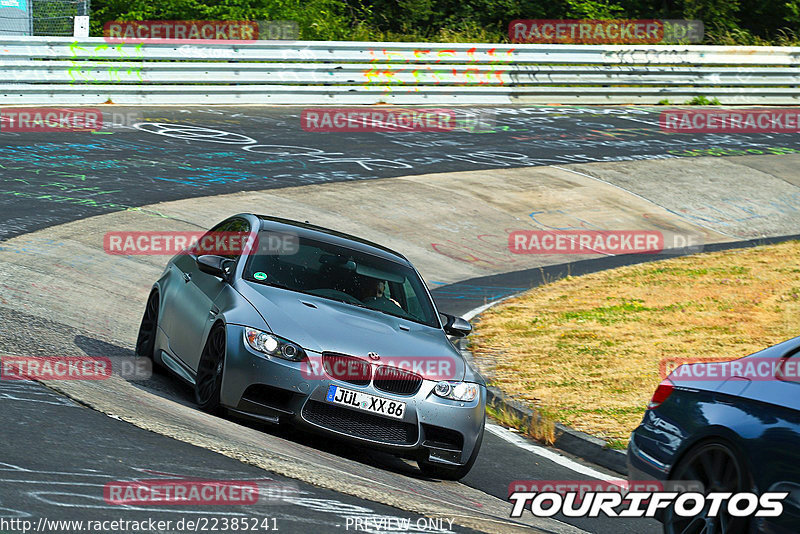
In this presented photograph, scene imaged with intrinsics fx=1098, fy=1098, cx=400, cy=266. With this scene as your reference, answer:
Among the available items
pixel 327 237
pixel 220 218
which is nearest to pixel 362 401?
pixel 327 237

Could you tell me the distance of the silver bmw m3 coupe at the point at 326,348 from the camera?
711 cm

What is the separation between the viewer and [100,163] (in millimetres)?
18547

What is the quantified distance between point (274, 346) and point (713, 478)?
9.73 ft

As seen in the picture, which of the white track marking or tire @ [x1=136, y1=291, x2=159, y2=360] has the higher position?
tire @ [x1=136, y1=291, x2=159, y2=360]

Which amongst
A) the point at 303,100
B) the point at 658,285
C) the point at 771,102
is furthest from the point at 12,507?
the point at 771,102

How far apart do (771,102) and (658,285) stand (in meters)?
16.3

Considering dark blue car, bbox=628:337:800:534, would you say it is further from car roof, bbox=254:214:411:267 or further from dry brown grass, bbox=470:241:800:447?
car roof, bbox=254:214:411:267

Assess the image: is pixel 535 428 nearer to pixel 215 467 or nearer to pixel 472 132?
pixel 215 467

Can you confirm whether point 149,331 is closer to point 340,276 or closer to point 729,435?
point 340,276

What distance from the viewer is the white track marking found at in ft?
27.2

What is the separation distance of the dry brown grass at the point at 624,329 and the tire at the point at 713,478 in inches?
116

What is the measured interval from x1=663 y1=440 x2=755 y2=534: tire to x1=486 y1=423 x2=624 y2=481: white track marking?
8.02 ft

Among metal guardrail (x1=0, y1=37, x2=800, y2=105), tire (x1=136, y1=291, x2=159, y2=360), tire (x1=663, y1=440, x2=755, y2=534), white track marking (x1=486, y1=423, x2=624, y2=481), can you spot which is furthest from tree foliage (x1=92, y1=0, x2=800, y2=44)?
tire (x1=663, y1=440, x2=755, y2=534)

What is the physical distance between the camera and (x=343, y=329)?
7.46 m
